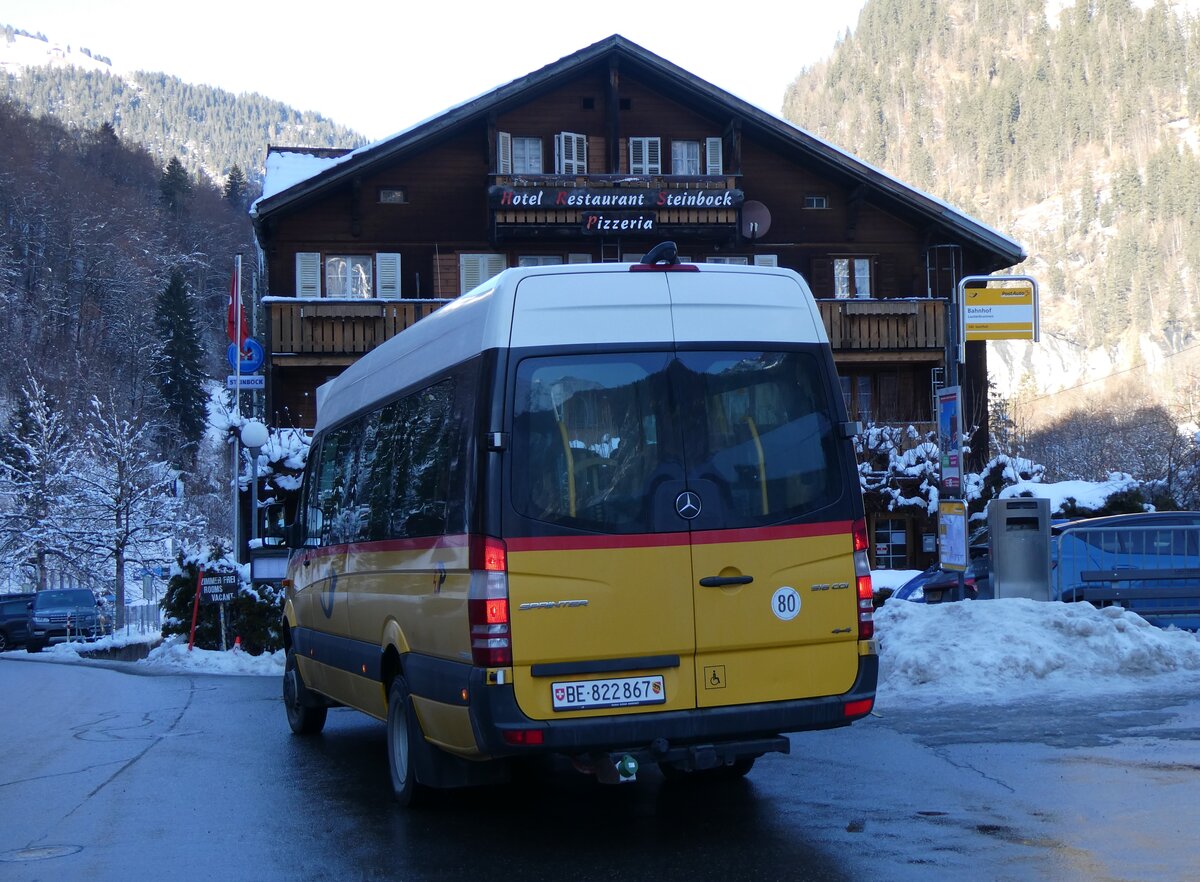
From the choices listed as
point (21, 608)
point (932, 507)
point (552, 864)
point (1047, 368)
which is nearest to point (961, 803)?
point (552, 864)

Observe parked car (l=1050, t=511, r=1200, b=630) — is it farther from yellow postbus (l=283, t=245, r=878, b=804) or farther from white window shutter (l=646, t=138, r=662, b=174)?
white window shutter (l=646, t=138, r=662, b=174)

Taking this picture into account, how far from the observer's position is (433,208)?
34594 millimetres

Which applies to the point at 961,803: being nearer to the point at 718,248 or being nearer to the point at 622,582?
the point at 622,582

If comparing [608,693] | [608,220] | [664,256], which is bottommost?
[608,693]

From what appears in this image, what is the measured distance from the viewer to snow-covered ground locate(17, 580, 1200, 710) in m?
12.2

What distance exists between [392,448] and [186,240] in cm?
12403

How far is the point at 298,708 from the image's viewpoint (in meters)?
11.7

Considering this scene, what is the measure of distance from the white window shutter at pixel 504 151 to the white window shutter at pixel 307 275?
493 centimetres

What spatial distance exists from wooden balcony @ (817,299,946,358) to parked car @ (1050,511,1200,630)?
18505 millimetres

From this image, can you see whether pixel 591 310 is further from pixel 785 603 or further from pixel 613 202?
pixel 613 202

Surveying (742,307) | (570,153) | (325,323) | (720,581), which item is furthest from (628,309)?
(570,153)

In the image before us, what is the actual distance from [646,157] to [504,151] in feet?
11.7

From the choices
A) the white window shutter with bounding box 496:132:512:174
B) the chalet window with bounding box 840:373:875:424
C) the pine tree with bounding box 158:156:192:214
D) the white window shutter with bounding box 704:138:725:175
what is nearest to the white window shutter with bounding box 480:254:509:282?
the white window shutter with bounding box 496:132:512:174

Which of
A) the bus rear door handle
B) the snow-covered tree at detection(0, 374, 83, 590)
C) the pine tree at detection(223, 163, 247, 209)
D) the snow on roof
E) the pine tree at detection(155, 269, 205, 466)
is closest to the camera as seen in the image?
the bus rear door handle
